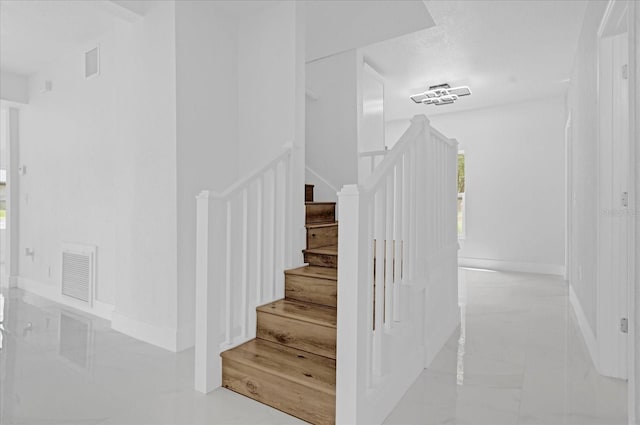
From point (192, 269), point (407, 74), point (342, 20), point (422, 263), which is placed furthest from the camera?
point (407, 74)

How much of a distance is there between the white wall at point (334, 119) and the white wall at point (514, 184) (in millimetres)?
3196

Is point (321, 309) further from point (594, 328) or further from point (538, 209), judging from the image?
point (538, 209)

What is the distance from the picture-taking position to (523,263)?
5.90 metres

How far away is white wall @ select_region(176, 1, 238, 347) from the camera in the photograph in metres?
2.77

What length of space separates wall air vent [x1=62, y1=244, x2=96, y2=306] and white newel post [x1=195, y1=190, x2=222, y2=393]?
2.14 meters

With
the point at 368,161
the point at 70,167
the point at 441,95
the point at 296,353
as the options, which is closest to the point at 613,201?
the point at 296,353

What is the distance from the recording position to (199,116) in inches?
114

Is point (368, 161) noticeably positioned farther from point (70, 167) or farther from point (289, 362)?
point (70, 167)

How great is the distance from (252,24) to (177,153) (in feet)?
4.03

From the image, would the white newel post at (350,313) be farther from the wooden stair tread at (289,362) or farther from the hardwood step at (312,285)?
the hardwood step at (312,285)

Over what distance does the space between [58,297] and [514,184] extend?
636cm

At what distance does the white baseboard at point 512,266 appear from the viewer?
18.6 ft

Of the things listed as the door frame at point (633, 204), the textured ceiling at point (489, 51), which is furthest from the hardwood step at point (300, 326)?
the textured ceiling at point (489, 51)

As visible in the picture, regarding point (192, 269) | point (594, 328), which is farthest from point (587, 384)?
point (192, 269)
